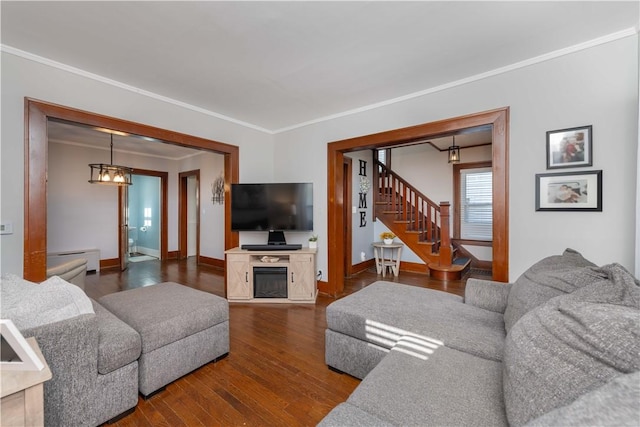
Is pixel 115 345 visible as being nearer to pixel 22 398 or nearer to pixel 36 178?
pixel 22 398

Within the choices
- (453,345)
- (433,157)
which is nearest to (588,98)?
(453,345)

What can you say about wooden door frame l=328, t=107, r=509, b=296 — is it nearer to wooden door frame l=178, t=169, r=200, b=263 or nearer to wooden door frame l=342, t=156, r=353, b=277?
wooden door frame l=342, t=156, r=353, b=277

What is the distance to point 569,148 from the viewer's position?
2.30 m

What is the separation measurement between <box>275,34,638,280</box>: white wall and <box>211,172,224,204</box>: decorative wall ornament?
4296mm

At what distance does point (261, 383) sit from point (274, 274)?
182cm

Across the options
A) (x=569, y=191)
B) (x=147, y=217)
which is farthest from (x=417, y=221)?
(x=147, y=217)

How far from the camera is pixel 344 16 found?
Answer: 189 cm

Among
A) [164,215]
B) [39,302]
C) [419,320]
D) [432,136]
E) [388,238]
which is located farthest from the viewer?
[164,215]

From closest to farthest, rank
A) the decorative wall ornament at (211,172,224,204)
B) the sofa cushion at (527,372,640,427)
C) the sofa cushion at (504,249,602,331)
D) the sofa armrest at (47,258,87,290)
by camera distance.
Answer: the sofa cushion at (527,372,640,427)
the sofa cushion at (504,249,602,331)
the sofa armrest at (47,258,87,290)
the decorative wall ornament at (211,172,224,204)

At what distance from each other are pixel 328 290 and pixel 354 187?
2.11 m

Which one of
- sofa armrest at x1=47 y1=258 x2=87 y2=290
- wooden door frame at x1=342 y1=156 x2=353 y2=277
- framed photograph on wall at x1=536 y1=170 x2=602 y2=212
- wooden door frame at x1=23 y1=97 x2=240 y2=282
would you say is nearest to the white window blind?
wooden door frame at x1=342 y1=156 x2=353 y2=277

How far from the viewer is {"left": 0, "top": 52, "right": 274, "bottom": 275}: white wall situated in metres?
2.24

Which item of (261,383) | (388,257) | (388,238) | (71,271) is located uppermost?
(388,238)

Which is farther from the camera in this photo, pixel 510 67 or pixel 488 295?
pixel 510 67
